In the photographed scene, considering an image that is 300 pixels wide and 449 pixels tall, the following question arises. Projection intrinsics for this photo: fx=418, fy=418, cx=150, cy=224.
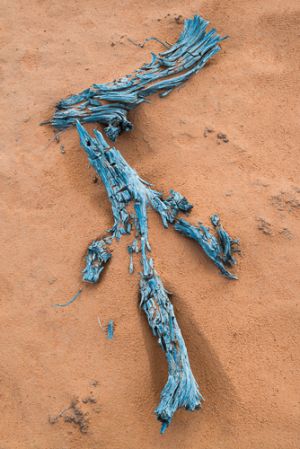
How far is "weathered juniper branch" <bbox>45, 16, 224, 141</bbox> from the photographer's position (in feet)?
10.7

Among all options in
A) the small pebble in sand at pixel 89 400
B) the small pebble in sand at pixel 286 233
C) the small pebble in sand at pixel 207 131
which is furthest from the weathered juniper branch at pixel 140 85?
the small pebble in sand at pixel 89 400

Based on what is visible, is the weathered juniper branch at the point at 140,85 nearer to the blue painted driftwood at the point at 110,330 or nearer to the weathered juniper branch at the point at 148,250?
the weathered juniper branch at the point at 148,250

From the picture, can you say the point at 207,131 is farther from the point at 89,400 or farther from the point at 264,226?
the point at 89,400

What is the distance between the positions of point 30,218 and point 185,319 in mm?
1350

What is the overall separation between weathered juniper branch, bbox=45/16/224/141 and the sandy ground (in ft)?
0.36

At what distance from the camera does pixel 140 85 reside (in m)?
3.37

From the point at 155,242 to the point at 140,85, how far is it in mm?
1342

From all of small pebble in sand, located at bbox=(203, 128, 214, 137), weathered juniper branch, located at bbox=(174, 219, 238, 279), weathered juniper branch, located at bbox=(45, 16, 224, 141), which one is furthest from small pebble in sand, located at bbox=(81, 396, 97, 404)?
small pebble in sand, located at bbox=(203, 128, 214, 137)

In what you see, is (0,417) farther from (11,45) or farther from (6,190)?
(11,45)

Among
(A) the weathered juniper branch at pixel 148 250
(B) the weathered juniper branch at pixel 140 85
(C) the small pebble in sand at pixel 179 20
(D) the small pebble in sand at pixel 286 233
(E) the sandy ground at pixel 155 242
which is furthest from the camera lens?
(C) the small pebble in sand at pixel 179 20

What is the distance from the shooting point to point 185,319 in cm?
274

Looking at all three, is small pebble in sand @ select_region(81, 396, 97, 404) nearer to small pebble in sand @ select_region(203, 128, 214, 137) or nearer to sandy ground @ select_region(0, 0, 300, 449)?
sandy ground @ select_region(0, 0, 300, 449)

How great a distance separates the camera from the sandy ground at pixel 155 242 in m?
2.59

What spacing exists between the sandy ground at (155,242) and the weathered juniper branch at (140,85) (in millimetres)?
109
